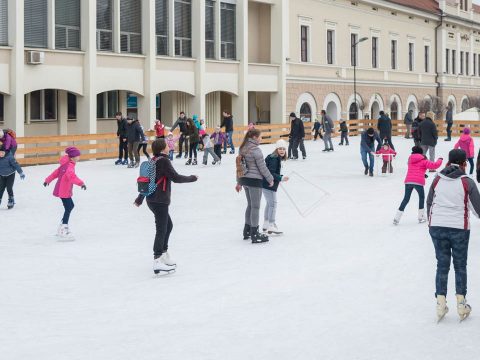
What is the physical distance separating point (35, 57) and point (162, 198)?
20606mm

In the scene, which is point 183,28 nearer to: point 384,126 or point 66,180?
point 384,126

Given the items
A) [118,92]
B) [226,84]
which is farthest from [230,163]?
[226,84]

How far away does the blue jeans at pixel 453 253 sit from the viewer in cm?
884

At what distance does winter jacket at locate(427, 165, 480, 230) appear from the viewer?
8789 millimetres

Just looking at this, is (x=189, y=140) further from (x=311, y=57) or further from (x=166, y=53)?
(x=311, y=57)

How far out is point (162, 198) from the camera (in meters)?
11.5

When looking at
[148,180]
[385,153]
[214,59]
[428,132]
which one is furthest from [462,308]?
[214,59]

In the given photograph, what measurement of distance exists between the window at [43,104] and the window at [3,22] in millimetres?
3014

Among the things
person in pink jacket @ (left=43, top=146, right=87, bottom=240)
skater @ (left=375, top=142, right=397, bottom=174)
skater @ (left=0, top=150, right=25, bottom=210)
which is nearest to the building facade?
skater @ (left=375, top=142, right=397, bottom=174)

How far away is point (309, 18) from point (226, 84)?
29.2ft

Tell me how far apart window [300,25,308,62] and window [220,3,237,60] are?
6.46 metres

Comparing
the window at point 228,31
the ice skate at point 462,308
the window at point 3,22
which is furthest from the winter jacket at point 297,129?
the ice skate at point 462,308

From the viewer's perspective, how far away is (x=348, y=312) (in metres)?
9.25

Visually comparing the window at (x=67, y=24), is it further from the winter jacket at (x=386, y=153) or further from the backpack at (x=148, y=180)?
the backpack at (x=148, y=180)
